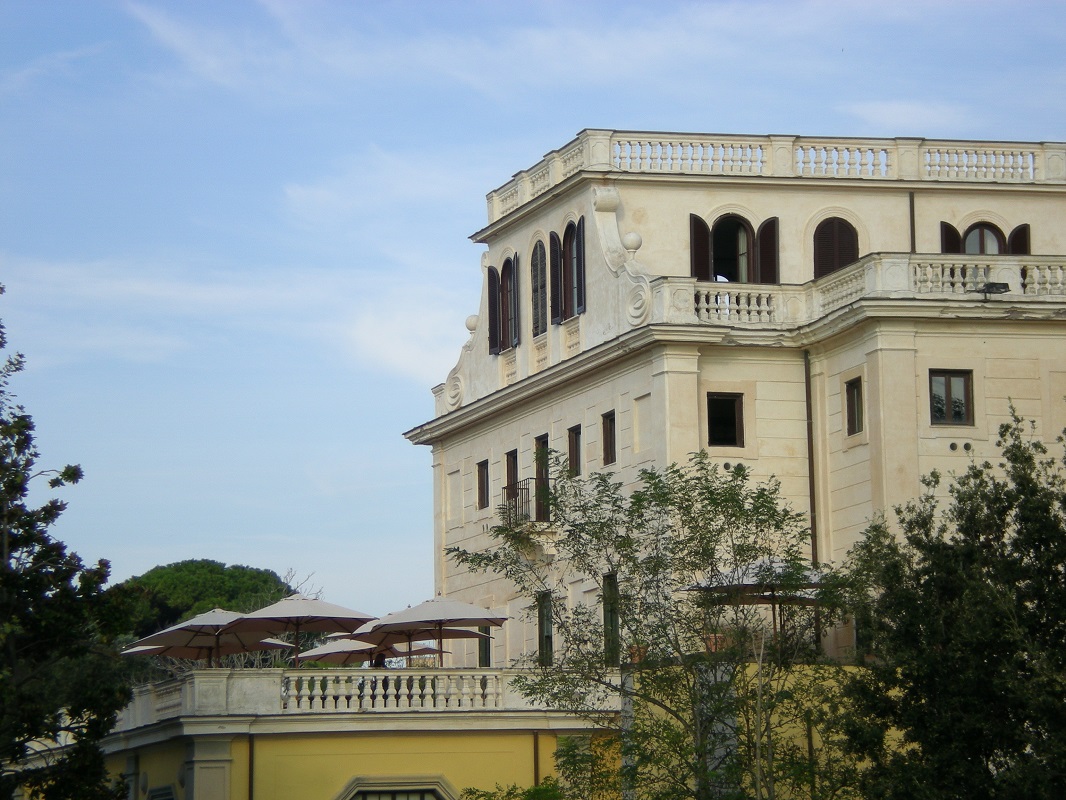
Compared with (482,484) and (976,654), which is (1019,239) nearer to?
(482,484)

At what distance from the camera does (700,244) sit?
54.8 metres

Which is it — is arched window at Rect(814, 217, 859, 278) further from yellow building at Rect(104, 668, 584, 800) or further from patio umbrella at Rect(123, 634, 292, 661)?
patio umbrella at Rect(123, 634, 292, 661)

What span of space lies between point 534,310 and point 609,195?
5.11m

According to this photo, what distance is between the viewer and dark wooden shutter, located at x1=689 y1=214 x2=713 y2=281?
54.7m

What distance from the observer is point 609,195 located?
54500 millimetres

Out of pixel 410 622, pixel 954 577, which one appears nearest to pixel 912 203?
pixel 410 622

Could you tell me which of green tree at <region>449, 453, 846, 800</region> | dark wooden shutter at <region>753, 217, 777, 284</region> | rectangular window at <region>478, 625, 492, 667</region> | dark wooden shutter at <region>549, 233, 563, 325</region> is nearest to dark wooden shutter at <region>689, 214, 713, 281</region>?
dark wooden shutter at <region>753, 217, 777, 284</region>

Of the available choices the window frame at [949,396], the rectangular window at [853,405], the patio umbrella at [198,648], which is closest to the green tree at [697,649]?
the window frame at [949,396]

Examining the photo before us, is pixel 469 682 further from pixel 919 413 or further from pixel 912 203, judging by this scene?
pixel 912 203

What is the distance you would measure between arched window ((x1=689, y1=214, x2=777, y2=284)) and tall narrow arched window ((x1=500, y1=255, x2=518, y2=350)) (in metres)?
6.58

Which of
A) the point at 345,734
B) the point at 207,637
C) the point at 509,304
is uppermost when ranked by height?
the point at 509,304

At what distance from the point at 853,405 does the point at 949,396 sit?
2.39 metres

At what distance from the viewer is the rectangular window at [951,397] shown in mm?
48250

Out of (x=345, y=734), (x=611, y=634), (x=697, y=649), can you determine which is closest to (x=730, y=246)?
(x=345, y=734)
